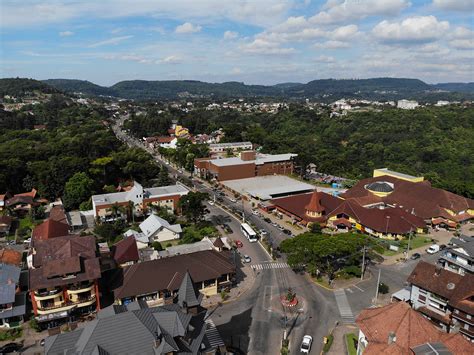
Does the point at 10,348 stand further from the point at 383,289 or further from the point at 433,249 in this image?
the point at 433,249

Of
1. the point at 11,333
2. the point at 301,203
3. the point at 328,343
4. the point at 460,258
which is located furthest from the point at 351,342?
the point at 301,203

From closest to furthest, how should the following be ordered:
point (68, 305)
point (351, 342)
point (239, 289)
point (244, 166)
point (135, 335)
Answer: point (135, 335) < point (351, 342) < point (68, 305) < point (239, 289) < point (244, 166)

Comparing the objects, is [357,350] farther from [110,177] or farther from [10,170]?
[10,170]

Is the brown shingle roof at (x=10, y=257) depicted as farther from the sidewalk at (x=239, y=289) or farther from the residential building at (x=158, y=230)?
the sidewalk at (x=239, y=289)

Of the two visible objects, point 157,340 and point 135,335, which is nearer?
point 157,340

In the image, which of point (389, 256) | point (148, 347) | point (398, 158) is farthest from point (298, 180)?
point (148, 347)

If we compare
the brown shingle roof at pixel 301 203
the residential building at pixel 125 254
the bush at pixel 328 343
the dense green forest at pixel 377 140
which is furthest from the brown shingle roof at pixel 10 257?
the dense green forest at pixel 377 140
